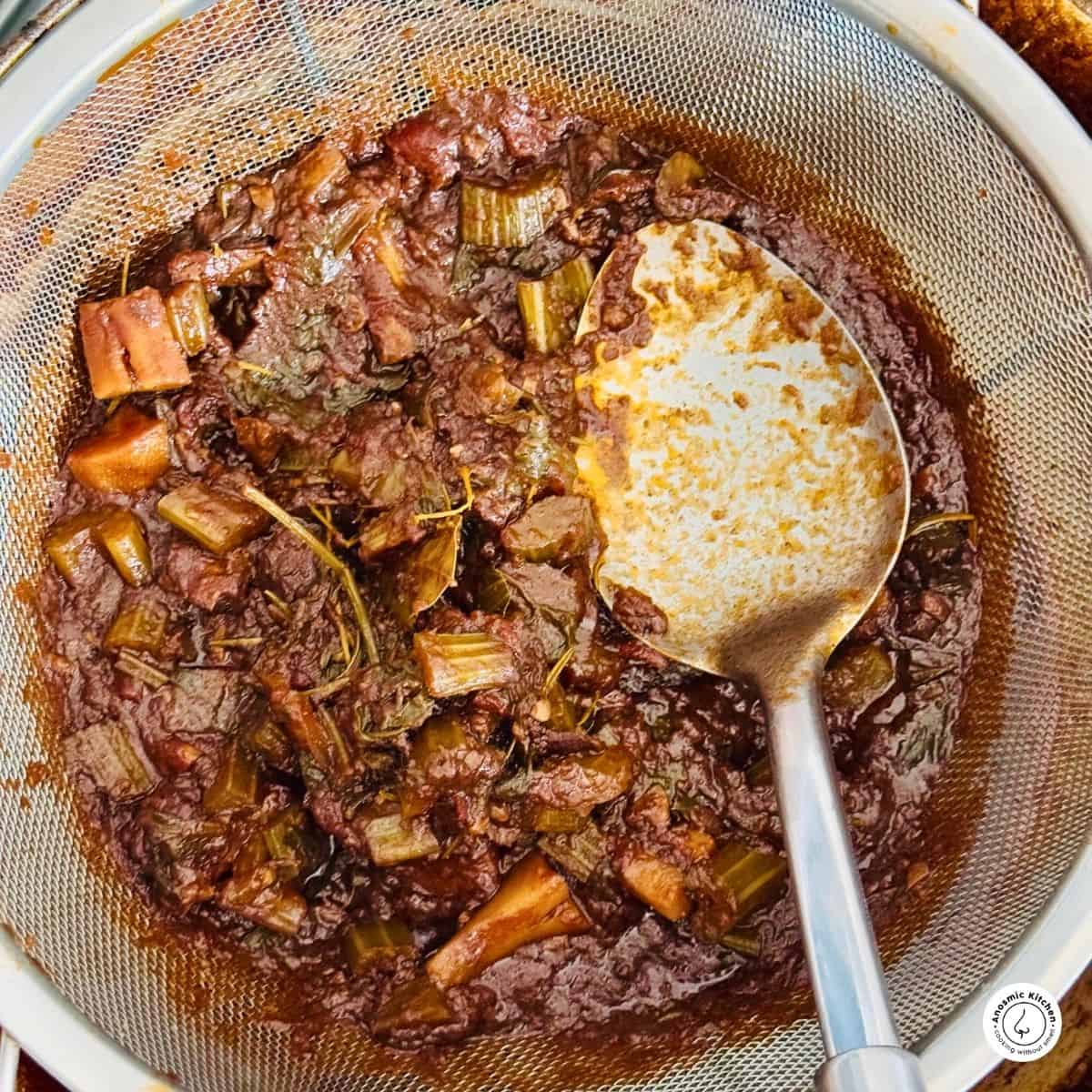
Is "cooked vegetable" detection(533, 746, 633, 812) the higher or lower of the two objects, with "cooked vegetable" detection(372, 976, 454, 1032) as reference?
higher

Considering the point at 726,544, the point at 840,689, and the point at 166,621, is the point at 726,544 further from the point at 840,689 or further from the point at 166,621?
the point at 166,621

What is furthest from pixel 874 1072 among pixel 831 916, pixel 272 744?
pixel 272 744

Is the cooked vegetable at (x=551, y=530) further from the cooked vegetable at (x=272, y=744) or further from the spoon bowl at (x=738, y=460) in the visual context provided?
the cooked vegetable at (x=272, y=744)

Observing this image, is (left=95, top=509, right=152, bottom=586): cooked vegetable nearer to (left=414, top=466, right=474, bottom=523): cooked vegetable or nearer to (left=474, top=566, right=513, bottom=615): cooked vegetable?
(left=414, top=466, right=474, bottom=523): cooked vegetable

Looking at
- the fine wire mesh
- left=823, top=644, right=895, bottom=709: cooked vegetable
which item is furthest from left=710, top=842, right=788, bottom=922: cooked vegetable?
left=823, top=644, right=895, bottom=709: cooked vegetable

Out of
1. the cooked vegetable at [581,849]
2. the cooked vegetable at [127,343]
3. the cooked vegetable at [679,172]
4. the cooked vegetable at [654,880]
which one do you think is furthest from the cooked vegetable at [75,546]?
the cooked vegetable at [679,172]

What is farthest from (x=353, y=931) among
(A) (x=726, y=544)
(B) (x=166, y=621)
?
(A) (x=726, y=544)
